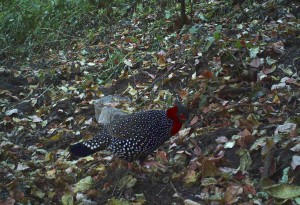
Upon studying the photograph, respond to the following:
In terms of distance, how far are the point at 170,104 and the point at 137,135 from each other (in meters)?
1.55

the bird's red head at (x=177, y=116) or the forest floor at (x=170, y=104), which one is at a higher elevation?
→ the bird's red head at (x=177, y=116)

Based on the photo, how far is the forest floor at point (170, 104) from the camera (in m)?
3.74

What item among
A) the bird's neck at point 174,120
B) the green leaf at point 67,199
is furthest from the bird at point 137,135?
the green leaf at point 67,199

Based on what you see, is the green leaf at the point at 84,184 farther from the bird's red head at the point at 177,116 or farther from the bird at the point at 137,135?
the bird's red head at the point at 177,116

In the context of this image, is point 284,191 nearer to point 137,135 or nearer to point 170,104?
point 137,135

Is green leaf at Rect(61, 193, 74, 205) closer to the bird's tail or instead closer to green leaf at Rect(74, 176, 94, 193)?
green leaf at Rect(74, 176, 94, 193)

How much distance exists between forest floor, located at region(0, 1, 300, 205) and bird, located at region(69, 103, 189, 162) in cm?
19

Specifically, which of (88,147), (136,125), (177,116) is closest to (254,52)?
(177,116)

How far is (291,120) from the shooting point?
13.1ft

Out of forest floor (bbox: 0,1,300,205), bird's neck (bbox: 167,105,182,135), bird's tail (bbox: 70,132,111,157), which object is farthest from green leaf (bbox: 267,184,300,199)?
bird's tail (bbox: 70,132,111,157)

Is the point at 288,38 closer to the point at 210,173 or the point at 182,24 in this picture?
the point at 182,24

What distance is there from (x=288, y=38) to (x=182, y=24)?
218 cm

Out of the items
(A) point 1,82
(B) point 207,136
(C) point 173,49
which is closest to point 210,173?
(B) point 207,136

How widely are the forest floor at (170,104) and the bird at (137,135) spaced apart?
193 mm
